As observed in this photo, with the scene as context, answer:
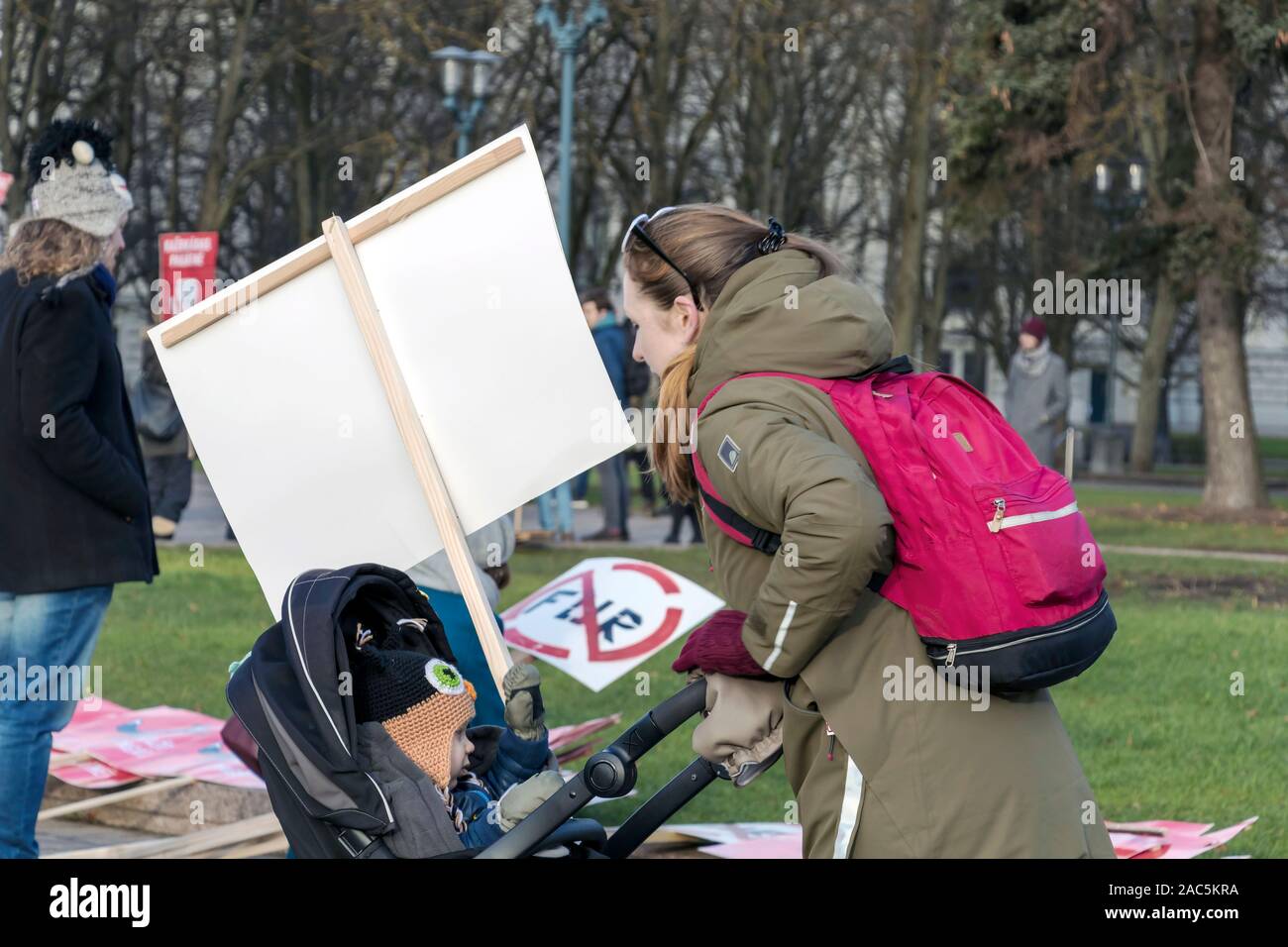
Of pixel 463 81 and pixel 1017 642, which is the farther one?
pixel 463 81

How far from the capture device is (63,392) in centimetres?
488

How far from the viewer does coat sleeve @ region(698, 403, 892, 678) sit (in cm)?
264

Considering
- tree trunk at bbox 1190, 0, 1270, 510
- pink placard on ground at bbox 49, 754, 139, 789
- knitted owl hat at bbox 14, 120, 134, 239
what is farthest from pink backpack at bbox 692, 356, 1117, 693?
tree trunk at bbox 1190, 0, 1270, 510

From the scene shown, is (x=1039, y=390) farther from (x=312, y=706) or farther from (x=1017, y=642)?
(x=1017, y=642)

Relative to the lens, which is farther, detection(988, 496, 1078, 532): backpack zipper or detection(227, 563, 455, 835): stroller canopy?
detection(227, 563, 455, 835): stroller canopy

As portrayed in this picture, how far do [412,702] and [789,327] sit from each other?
1.22 metres

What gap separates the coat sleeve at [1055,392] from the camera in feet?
48.8

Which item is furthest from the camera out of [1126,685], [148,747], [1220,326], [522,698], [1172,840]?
[1220,326]

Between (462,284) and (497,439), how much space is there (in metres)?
0.35

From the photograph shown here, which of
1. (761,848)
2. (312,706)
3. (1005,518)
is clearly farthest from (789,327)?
(761,848)

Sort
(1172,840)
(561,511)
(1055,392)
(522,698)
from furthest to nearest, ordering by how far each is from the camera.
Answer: (561,511) < (1055,392) < (1172,840) < (522,698)

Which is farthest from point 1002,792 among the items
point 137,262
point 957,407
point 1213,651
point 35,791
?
point 137,262

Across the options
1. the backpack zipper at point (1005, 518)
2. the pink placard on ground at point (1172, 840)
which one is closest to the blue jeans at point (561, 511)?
the pink placard on ground at point (1172, 840)

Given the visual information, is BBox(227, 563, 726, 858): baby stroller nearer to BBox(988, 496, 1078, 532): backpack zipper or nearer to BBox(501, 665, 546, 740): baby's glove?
BBox(501, 665, 546, 740): baby's glove
